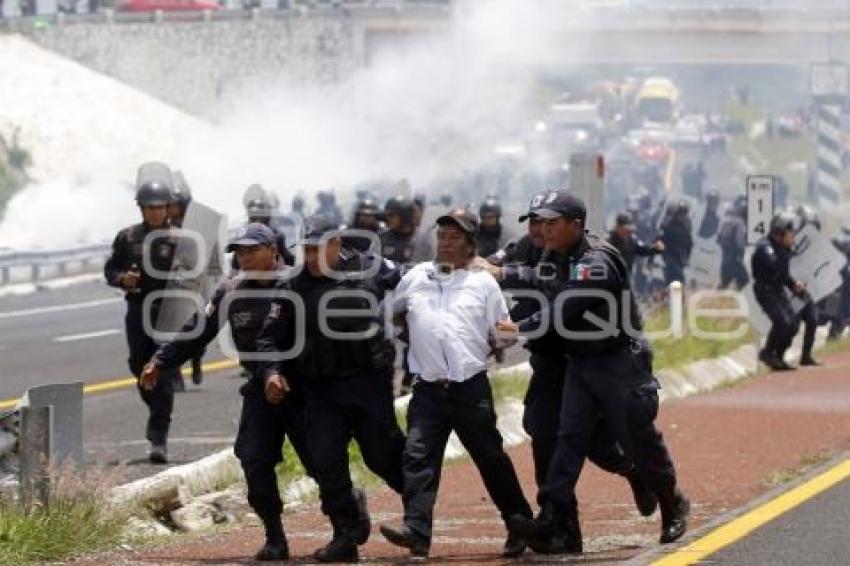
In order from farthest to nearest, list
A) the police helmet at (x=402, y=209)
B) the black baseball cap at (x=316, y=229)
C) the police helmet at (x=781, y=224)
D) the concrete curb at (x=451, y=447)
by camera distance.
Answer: the police helmet at (x=781, y=224), the police helmet at (x=402, y=209), the concrete curb at (x=451, y=447), the black baseball cap at (x=316, y=229)

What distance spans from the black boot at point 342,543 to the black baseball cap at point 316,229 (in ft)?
4.33

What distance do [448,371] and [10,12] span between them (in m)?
77.0

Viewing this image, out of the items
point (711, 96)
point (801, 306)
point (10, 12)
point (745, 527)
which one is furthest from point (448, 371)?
point (711, 96)

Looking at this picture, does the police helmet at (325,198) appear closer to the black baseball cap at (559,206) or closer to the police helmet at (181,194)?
the police helmet at (181,194)

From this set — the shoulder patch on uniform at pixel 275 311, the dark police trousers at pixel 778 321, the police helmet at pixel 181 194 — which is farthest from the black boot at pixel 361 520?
the dark police trousers at pixel 778 321

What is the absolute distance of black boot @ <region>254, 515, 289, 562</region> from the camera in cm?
1224

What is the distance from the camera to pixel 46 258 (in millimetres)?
41812

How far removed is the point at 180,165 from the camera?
77000mm

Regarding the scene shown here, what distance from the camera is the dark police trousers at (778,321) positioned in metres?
25.9

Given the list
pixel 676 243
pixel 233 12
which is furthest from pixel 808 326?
pixel 233 12

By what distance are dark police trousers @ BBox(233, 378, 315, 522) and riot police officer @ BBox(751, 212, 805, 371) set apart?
1387 cm

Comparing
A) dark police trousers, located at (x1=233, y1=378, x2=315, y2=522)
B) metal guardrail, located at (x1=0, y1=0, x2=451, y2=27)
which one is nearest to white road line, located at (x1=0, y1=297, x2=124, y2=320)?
dark police trousers, located at (x1=233, y1=378, x2=315, y2=522)

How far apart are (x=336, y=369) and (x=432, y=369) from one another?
0.45 m

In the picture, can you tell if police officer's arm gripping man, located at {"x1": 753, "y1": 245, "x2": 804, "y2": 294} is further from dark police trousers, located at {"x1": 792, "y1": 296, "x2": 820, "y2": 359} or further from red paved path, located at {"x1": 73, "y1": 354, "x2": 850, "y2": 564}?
red paved path, located at {"x1": 73, "y1": 354, "x2": 850, "y2": 564}
